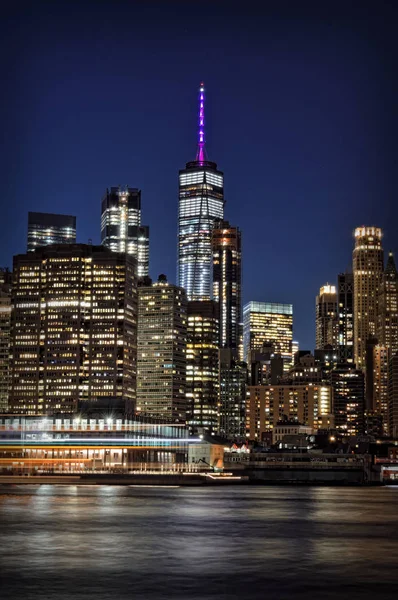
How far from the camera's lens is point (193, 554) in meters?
57.2

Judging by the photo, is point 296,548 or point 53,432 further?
point 53,432

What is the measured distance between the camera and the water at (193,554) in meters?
44.7

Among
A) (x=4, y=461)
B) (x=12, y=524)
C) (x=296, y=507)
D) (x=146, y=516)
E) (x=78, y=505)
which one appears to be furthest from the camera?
(x=4, y=461)

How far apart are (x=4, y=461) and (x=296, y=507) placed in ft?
315

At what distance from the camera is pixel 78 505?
101m

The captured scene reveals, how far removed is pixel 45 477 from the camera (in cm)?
17162

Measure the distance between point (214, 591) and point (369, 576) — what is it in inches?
357

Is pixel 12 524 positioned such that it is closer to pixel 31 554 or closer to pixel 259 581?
pixel 31 554

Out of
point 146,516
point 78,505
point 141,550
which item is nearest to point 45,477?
point 78,505

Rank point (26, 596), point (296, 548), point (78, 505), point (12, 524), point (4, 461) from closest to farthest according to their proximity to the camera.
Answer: point (26, 596) → point (296, 548) → point (12, 524) → point (78, 505) → point (4, 461)

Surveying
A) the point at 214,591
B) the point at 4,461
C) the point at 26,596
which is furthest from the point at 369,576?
the point at 4,461

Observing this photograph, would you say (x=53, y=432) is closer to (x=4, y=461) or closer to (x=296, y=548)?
(x=4, y=461)

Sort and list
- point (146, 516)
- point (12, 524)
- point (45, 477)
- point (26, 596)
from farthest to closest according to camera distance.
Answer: point (45, 477) → point (146, 516) → point (12, 524) → point (26, 596)

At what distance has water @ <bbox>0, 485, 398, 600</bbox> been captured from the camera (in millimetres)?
44688
